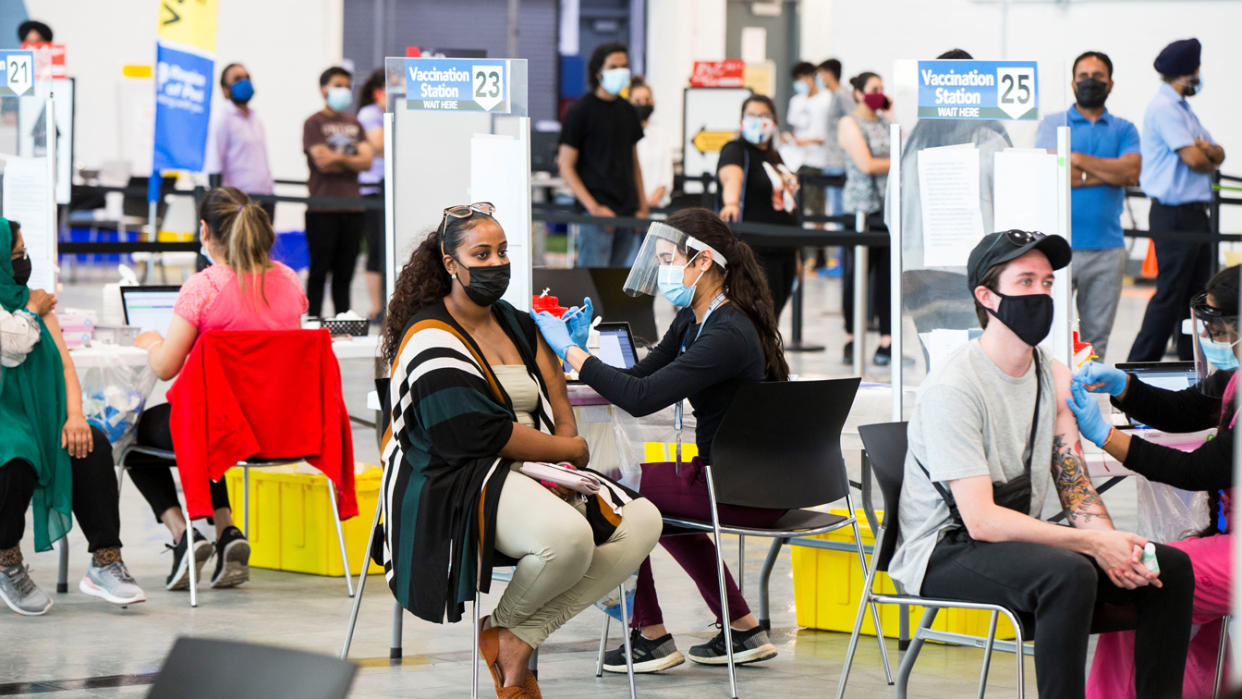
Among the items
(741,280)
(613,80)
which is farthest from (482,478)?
(613,80)

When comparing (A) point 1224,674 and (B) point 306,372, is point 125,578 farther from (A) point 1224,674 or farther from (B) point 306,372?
(A) point 1224,674

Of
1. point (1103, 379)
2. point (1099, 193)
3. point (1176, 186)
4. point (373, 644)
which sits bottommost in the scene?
point (373, 644)

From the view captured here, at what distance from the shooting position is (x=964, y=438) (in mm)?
3004

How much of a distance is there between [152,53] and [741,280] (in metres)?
12.4

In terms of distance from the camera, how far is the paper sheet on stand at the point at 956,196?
4152 millimetres

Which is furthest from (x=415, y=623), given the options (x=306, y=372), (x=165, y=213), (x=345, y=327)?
(x=165, y=213)

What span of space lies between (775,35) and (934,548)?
1729 centimetres

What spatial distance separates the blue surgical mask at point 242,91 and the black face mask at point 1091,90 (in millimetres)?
4570

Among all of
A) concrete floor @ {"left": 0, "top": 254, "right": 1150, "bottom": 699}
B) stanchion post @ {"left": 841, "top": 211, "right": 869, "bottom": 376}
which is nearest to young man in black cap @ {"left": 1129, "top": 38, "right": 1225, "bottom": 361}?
stanchion post @ {"left": 841, "top": 211, "right": 869, "bottom": 376}

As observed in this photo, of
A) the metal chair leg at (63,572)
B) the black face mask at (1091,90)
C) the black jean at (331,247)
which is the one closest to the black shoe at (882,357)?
the black face mask at (1091,90)

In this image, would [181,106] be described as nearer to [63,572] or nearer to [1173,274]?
[63,572]

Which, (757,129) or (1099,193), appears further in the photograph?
(757,129)

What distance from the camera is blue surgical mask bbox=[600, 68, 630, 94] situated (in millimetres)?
8000

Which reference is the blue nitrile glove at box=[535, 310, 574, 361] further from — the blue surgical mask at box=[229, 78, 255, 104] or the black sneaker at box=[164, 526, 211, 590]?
the blue surgical mask at box=[229, 78, 255, 104]
